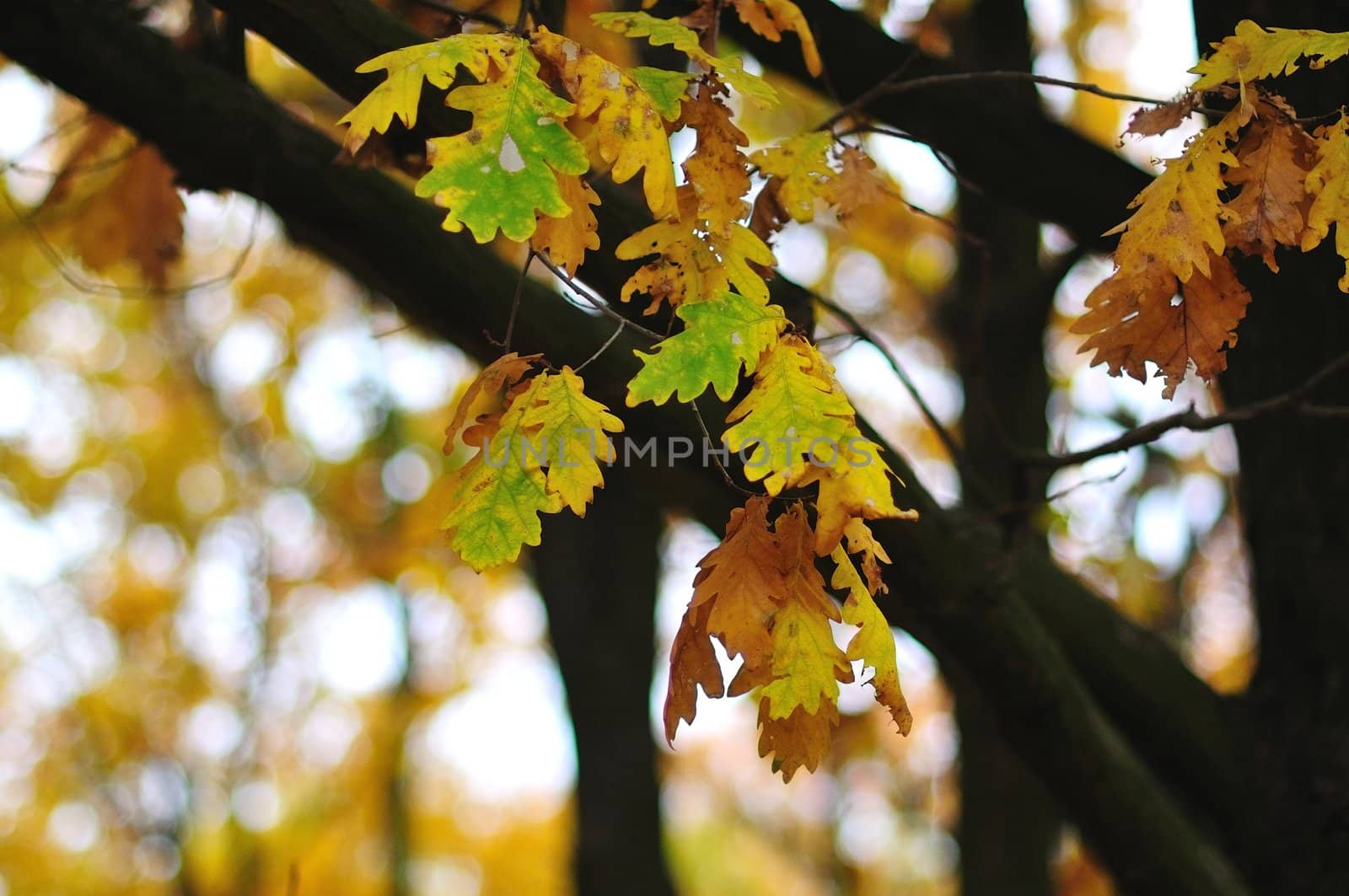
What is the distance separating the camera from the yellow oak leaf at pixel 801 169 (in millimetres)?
1524

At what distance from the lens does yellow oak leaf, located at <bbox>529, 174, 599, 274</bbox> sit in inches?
47.3

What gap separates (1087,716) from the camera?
2189 mm

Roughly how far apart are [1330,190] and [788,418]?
0.71m

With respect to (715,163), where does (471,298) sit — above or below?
below

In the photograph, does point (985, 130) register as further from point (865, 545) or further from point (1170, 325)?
point (865, 545)

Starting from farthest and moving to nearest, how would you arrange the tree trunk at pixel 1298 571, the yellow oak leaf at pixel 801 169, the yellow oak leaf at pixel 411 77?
the tree trunk at pixel 1298 571 < the yellow oak leaf at pixel 801 169 < the yellow oak leaf at pixel 411 77

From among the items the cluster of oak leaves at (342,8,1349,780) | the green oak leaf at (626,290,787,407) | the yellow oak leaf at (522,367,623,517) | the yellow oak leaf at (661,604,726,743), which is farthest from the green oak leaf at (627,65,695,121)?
the yellow oak leaf at (661,604,726,743)

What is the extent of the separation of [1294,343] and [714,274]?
164cm

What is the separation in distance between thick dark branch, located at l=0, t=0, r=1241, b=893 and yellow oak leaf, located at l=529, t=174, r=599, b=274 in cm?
44

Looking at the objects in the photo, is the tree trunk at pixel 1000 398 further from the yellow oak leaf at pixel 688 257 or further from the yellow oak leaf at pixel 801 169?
the yellow oak leaf at pixel 688 257

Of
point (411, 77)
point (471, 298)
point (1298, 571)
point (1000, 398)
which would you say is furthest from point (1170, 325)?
point (1000, 398)

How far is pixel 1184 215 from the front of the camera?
1.19 meters

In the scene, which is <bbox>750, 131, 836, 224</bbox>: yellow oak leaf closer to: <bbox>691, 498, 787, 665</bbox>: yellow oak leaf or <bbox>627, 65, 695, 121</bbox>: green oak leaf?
<bbox>627, 65, 695, 121</bbox>: green oak leaf

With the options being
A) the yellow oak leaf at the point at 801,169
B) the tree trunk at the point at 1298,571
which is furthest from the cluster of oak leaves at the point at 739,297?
the tree trunk at the point at 1298,571
